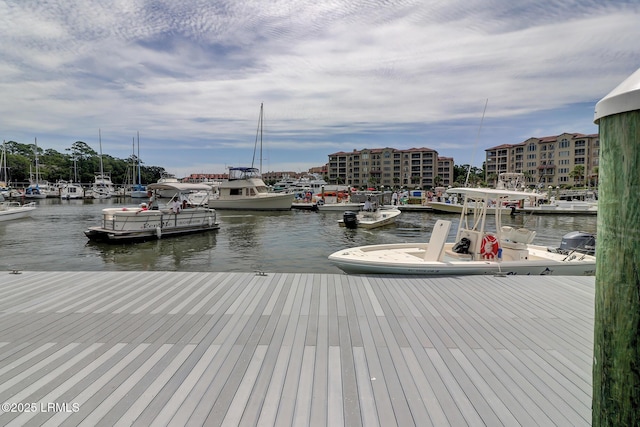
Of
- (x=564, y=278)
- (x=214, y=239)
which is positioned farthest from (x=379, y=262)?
(x=214, y=239)

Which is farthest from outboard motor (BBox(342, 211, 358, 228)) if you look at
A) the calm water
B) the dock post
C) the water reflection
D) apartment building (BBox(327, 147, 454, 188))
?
apartment building (BBox(327, 147, 454, 188))

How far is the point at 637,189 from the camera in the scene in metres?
1.33

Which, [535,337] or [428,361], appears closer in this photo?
[428,361]

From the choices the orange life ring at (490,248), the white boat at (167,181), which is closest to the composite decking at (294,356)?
the orange life ring at (490,248)

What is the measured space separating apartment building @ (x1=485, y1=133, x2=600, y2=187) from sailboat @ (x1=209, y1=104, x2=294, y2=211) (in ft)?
176

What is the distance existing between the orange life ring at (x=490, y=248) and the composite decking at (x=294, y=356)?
8.56 ft

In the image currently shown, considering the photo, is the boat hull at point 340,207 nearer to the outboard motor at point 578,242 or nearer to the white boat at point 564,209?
the white boat at point 564,209

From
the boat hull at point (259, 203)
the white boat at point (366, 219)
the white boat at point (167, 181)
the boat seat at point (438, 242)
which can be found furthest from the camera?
the boat hull at point (259, 203)

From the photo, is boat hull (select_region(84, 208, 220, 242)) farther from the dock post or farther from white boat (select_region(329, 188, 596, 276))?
the dock post

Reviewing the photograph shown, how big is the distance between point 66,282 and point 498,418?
6584 mm

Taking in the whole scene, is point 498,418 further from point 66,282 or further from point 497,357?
point 66,282

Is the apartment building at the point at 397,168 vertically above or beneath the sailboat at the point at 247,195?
above

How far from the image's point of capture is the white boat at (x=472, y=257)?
289 inches

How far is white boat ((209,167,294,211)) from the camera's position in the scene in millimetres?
43219
